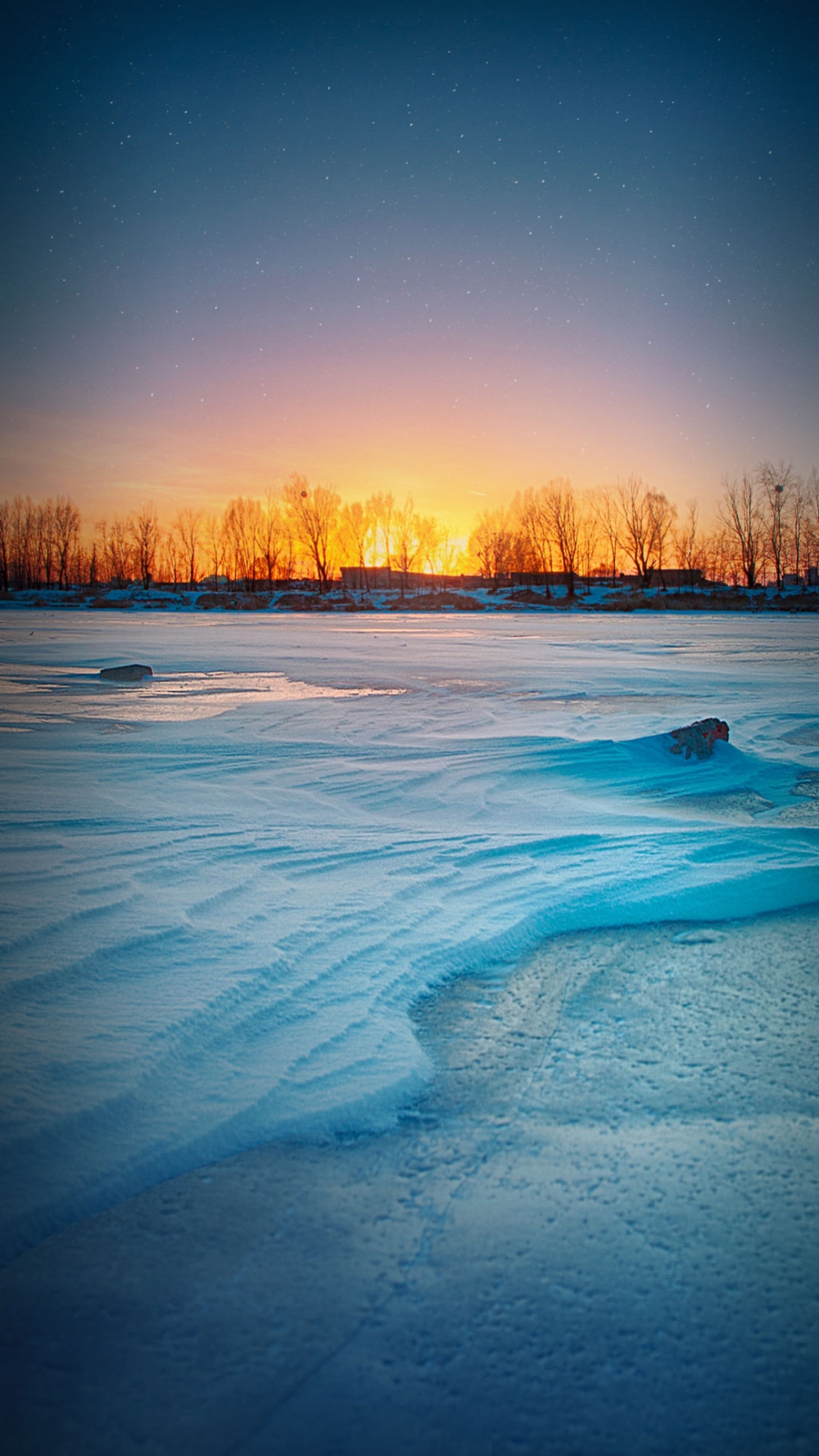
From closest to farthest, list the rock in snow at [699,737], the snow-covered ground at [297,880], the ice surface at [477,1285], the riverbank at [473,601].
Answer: the ice surface at [477,1285] < the snow-covered ground at [297,880] < the rock in snow at [699,737] < the riverbank at [473,601]

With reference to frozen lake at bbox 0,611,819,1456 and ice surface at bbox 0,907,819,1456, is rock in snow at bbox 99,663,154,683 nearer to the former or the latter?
frozen lake at bbox 0,611,819,1456

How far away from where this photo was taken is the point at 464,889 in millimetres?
2402

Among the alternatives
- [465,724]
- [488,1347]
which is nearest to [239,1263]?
[488,1347]

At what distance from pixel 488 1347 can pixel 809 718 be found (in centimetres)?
529

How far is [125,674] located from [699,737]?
614 centimetres

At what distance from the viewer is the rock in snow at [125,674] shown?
25.3 feet

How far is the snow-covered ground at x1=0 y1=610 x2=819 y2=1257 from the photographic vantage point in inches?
55.0

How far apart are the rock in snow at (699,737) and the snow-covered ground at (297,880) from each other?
3.4 inches

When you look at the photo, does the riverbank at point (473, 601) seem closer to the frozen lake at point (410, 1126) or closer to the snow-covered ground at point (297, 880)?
the snow-covered ground at point (297, 880)

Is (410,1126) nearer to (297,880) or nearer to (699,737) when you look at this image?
(297,880)

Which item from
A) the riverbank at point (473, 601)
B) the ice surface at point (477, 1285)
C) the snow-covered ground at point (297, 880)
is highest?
the riverbank at point (473, 601)

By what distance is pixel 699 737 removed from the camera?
13.2ft

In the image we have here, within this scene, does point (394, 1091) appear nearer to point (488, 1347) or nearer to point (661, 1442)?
point (488, 1347)

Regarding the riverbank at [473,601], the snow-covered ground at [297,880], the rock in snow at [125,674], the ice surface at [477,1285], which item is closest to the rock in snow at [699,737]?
the snow-covered ground at [297,880]
